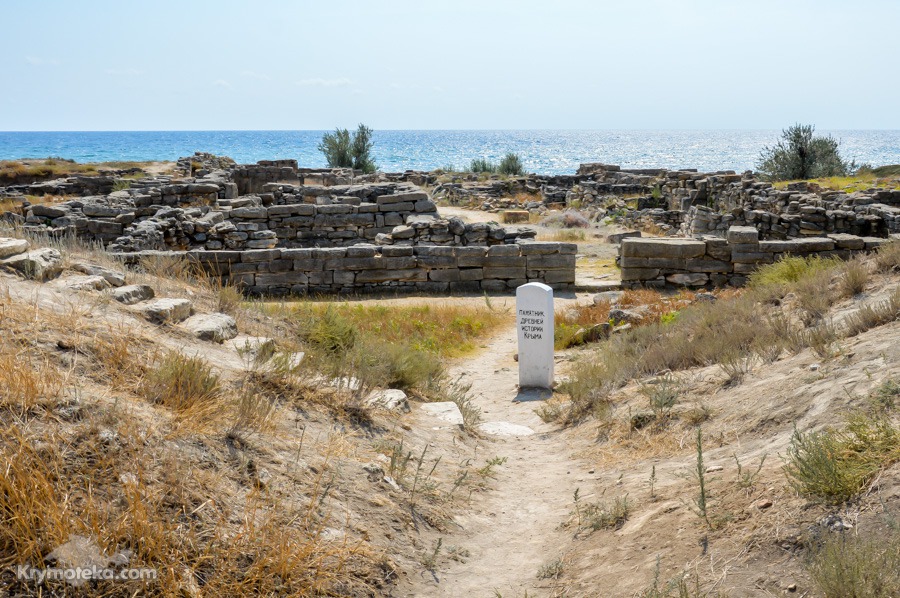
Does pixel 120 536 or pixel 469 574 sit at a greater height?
pixel 120 536

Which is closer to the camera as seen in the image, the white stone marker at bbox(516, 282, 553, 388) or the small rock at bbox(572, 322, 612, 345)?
the white stone marker at bbox(516, 282, 553, 388)

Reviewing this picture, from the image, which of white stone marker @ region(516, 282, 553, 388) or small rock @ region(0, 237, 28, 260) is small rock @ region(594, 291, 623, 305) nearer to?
white stone marker @ region(516, 282, 553, 388)

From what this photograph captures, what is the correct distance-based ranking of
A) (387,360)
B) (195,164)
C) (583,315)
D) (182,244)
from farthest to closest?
(195,164), (182,244), (583,315), (387,360)

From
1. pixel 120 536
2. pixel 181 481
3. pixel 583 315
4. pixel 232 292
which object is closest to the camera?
pixel 120 536

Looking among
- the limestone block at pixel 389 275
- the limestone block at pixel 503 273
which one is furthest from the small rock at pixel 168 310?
the limestone block at pixel 503 273

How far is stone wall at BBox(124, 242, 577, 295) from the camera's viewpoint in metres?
14.4

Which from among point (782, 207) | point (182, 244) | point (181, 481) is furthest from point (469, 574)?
point (782, 207)

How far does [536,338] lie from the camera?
9016mm

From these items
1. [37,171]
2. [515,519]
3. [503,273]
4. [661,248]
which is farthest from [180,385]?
[37,171]

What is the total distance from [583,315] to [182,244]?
10120mm

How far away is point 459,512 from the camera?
5.10m

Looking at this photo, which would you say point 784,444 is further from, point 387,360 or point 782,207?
point 782,207

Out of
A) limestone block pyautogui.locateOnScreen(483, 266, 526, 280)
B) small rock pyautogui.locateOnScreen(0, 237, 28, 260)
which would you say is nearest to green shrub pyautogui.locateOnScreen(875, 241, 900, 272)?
limestone block pyautogui.locateOnScreen(483, 266, 526, 280)

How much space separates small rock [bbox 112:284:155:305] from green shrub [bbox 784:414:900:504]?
18.6 feet
